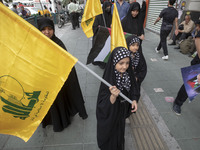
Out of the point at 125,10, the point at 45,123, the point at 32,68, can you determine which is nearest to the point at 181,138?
the point at 45,123

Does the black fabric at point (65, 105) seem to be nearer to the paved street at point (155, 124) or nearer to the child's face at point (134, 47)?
the paved street at point (155, 124)

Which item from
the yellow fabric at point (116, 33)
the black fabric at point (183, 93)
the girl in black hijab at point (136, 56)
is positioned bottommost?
the black fabric at point (183, 93)

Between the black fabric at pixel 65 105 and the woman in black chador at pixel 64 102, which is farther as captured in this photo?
the black fabric at pixel 65 105

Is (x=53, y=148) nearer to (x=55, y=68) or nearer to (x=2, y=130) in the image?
(x=2, y=130)

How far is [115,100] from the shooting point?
1.62 m

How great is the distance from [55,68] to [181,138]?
258cm

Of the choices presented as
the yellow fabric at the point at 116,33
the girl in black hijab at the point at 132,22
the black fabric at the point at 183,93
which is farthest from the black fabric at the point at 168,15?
the yellow fabric at the point at 116,33

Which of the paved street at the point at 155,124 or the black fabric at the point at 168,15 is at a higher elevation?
the black fabric at the point at 168,15

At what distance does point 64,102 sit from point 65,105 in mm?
73

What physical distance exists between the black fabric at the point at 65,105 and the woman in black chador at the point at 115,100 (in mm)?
730

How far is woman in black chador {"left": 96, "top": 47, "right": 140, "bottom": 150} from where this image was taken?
→ 1666 mm

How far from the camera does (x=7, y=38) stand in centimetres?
111

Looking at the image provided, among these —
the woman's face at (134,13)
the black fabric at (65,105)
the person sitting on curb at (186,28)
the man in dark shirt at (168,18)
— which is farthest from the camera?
the person sitting on curb at (186,28)

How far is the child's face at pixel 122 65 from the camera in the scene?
1.65 m
